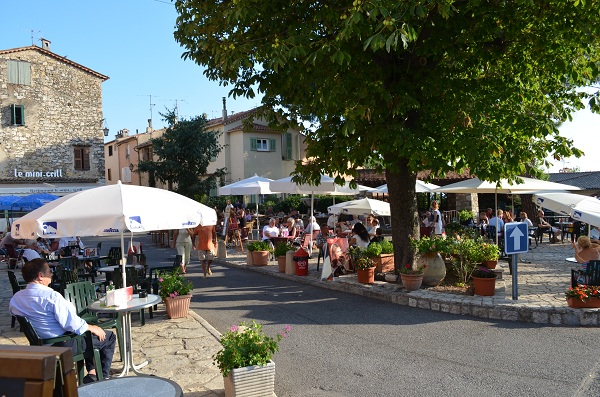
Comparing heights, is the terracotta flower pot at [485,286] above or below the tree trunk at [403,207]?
below

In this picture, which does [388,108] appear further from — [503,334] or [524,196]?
[524,196]

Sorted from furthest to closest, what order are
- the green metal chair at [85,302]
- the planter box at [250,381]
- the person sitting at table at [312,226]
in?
the person sitting at table at [312,226] → the green metal chair at [85,302] → the planter box at [250,381]

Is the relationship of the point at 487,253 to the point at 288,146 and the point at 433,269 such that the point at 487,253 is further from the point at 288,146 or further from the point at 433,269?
the point at 288,146

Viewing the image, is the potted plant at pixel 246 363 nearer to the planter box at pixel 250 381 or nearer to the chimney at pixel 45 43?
the planter box at pixel 250 381

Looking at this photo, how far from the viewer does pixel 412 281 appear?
1017 centimetres

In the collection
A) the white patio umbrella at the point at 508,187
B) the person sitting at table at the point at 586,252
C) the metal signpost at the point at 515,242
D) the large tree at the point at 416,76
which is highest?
the large tree at the point at 416,76

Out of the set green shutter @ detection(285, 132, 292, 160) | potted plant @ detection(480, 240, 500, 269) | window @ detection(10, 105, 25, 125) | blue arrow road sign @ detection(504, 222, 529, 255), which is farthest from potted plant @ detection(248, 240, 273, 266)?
window @ detection(10, 105, 25, 125)

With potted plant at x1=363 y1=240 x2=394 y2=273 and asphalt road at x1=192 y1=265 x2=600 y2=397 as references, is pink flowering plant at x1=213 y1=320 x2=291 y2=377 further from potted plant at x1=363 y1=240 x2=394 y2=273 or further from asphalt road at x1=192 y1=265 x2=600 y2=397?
potted plant at x1=363 y1=240 x2=394 y2=273

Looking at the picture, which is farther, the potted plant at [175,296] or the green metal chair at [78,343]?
the potted plant at [175,296]

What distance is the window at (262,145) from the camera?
35.3m

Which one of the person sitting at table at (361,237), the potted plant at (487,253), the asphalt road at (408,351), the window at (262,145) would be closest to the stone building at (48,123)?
the window at (262,145)

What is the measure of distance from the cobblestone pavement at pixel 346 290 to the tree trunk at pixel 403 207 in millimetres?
875

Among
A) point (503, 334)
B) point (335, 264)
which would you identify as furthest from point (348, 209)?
point (503, 334)

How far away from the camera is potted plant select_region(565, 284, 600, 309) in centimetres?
812
